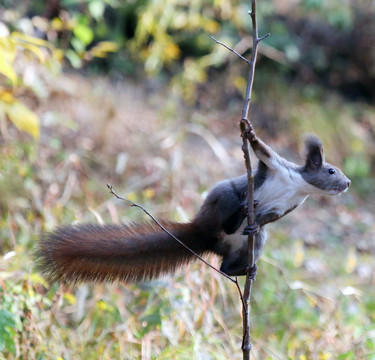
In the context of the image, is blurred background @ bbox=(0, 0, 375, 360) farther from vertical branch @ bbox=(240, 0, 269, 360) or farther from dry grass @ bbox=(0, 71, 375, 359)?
vertical branch @ bbox=(240, 0, 269, 360)

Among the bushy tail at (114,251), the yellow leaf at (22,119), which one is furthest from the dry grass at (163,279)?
the yellow leaf at (22,119)

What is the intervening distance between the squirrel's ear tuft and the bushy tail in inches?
21.8

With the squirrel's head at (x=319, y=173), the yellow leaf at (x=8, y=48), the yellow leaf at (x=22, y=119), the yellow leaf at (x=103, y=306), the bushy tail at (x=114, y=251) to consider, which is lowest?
the yellow leaf at (x=103, y=306)

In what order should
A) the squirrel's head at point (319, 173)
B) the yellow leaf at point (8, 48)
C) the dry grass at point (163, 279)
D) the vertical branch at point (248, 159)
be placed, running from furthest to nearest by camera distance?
the dry grass at point (163, 279)
the yellow leaf at point (8, 48)
the squirrel's head at point (319, 173)
the vertical branch at point (248, 159)

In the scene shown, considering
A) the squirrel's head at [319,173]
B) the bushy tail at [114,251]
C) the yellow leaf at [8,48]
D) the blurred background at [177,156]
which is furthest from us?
the blurred background at [177,156]

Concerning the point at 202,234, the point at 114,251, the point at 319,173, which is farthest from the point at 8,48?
the point at 319,173

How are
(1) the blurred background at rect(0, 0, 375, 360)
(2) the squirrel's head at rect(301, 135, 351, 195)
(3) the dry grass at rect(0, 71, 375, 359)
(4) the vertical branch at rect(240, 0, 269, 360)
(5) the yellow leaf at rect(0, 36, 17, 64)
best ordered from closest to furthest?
1. (4) the vertical branch at rect(240, 0, 269, 360)
2. (2) the squirrel's head at rect(301, 135, 351, 195)
3. (5) the yellow leaf at rect(0, 36, 17, 64)
4. (3) the dry grass at rect(0, 71, 375, 359)
5. (1) the blurred background at rect(0, 0, 375, 360)

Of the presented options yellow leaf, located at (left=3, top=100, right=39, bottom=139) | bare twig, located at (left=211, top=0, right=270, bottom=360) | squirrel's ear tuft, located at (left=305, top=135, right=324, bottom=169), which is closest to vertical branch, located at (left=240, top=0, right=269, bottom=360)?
bare twig, located at (left=211, top=0, right=270, bottom=360)

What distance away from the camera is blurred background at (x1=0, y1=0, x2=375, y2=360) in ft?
10.9

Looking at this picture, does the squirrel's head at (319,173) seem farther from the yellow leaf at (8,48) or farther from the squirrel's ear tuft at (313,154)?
the yellow leaf at (8,48)

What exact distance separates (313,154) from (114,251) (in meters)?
0.95

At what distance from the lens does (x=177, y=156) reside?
5250 millimetres

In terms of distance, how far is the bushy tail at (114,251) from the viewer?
221 cm

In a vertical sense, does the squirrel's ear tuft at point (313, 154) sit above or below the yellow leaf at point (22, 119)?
above
